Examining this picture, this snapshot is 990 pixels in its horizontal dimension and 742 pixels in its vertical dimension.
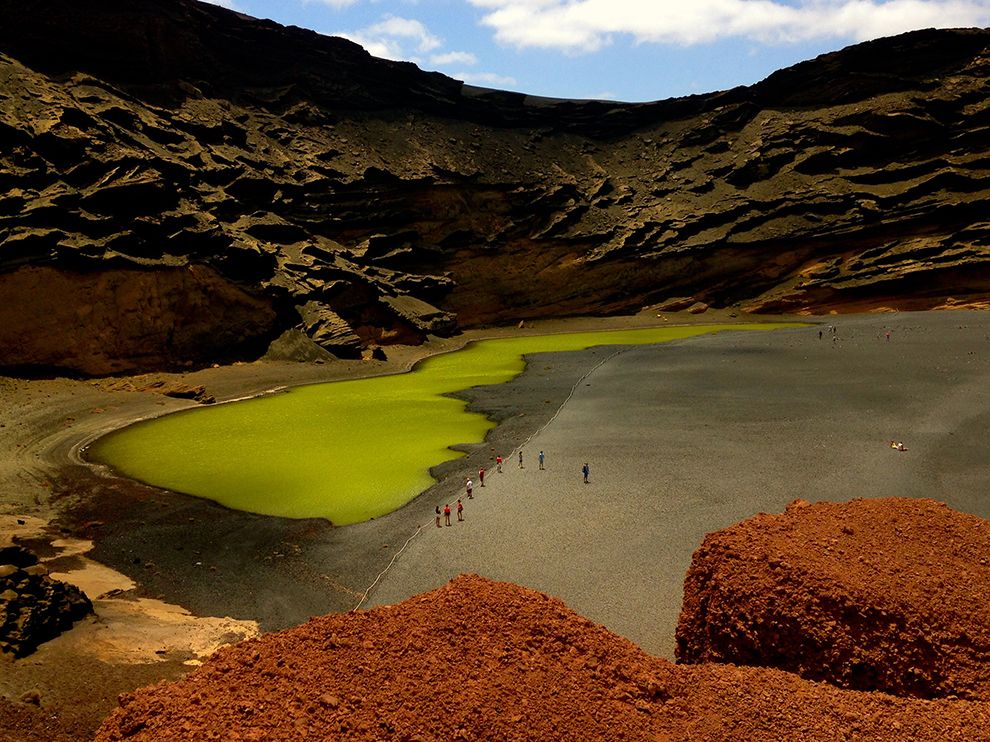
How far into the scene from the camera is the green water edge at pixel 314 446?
2050cm

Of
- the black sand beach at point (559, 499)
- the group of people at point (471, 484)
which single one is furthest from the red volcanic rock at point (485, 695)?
the group of people at point (471, 484)

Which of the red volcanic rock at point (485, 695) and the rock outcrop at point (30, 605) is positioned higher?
the red volcanic rock at point (485, 695)

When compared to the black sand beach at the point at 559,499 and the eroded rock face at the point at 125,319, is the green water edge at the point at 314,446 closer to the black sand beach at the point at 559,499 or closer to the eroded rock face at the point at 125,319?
the black sand beach at the point at 559,499

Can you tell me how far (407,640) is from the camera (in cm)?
589

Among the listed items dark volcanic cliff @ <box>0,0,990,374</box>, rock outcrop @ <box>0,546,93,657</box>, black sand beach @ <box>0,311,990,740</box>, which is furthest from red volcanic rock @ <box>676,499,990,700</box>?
dark volcanic cliff @ <box>0,0,990,374</box>

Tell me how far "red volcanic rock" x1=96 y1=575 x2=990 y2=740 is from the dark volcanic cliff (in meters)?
39.5

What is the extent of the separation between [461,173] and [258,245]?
28392mm

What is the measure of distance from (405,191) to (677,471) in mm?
52553

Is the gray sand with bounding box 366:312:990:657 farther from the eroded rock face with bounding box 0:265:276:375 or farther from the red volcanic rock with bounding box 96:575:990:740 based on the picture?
the eroded rock face with bounding box 0:265:276:375

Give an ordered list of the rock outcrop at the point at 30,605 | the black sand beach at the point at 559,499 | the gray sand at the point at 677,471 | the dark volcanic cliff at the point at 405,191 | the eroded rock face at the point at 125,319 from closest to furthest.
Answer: the rock outcrop at the point at 30,605, the black sand beach at the point at 559,499, the gray sand at the point at 677,471, the eroded rock face at the point at 125,319, the dark volcanic cliff at the point at 405,191

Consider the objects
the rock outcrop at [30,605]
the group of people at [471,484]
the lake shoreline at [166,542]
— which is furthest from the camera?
the group of people at [471,484]

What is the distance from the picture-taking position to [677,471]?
19234 mm

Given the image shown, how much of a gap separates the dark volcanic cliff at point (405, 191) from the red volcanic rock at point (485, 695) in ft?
130

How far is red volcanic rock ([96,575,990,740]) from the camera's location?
493 cm
